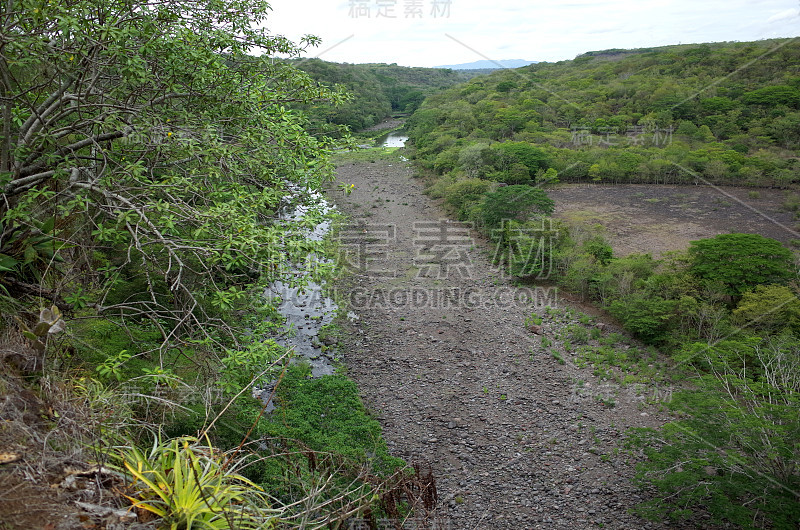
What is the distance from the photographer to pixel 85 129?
5.84 m

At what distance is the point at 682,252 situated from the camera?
1611 centimetres

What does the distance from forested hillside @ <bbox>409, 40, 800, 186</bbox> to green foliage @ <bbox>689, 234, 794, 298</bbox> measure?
41.7 ft

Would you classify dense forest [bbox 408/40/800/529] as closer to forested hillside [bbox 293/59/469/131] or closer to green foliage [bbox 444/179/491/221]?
green foliage [bbox 444/179/491/221]

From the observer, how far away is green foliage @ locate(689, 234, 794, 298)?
11.7 meters

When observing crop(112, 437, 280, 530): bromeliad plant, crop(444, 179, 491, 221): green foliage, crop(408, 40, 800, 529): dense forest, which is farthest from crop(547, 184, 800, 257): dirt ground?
crop(112, 437, 280, 530): bromeliad plant

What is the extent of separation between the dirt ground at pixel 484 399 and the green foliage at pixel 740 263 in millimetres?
3883

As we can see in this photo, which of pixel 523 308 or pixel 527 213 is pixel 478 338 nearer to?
pixel 523 308

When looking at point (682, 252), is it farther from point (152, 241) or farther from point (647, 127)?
point (647, 127)

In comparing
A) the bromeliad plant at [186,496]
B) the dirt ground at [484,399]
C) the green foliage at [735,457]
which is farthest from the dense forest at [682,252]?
the bromeliad plant at [186,496]

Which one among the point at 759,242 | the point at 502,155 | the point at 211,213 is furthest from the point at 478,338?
the point at 502,155

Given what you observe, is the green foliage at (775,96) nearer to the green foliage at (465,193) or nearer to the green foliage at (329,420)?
the green foliage at (465,193)

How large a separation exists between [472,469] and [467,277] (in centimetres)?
858

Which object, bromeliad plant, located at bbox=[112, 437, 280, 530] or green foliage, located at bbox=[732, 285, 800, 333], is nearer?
bromeliad plant, located at bbox=[112, 437, 280, 530]

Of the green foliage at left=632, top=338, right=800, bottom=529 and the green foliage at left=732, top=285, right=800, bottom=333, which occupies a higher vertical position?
the green foliage at left=732, top=285, right=800, bottom=333
